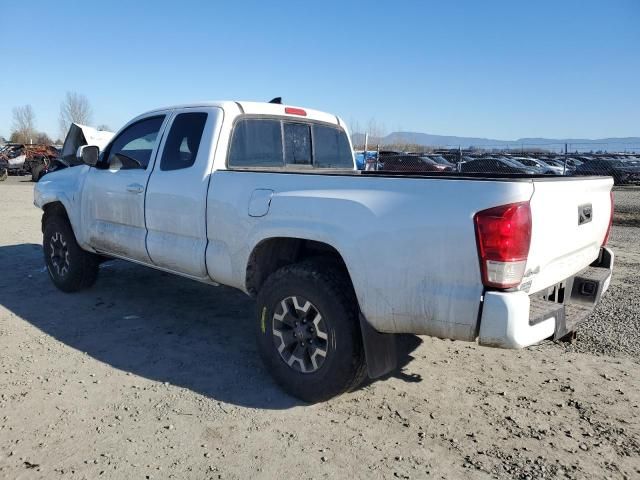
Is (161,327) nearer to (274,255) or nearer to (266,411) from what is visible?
(274,255)

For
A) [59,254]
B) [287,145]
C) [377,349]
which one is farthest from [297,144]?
[59,254]

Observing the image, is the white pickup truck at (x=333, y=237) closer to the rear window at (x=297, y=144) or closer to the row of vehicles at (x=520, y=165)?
the rear window at (x=297, y=144)

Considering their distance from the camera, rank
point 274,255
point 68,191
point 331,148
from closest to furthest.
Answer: point 274,255, point 331,148, point 68,191

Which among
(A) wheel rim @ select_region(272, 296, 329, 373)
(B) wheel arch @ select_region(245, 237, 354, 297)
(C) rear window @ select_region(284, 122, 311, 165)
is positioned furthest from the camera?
(C) rear window @ select_region(284, 122, 311, 165)

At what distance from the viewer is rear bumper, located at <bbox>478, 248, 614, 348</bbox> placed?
2582 millimetres

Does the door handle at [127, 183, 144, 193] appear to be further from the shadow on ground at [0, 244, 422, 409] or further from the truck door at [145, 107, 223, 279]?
the shadow on ground at [0, 244, 422, 409]

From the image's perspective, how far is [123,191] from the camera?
15.8 ft

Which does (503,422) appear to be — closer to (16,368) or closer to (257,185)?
(257,185)

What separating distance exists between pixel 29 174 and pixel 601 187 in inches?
1356

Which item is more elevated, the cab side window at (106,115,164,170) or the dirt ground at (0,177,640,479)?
A: the cab side window at (106,115,164,170)

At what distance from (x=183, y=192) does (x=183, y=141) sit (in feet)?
1.75

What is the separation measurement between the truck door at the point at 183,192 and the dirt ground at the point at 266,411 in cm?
80

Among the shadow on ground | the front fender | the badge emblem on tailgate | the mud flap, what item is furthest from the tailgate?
the front fender

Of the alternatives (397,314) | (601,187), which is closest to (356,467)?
(397,314)
